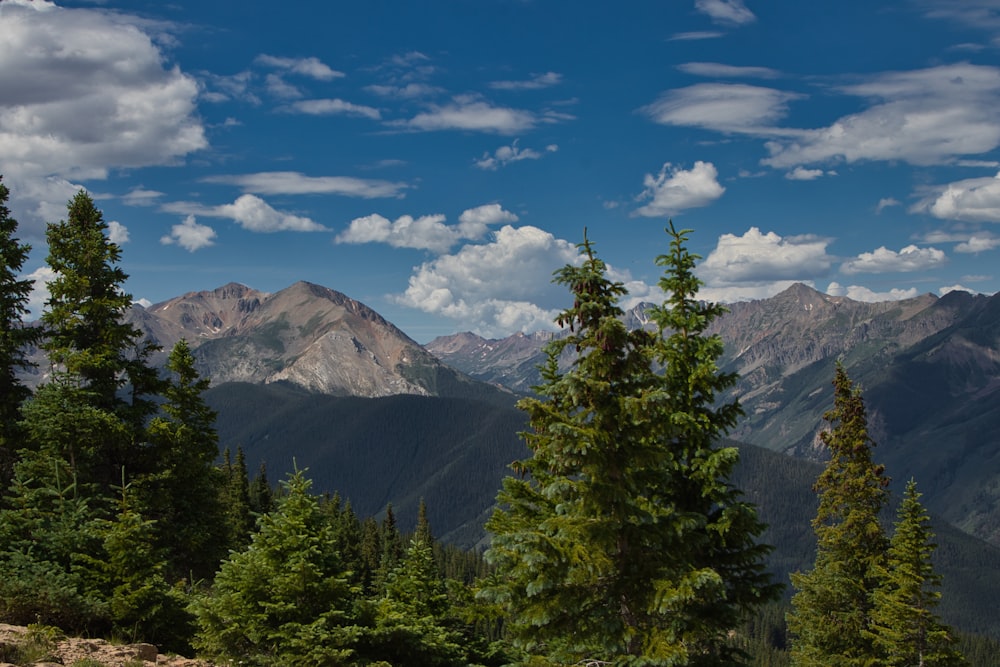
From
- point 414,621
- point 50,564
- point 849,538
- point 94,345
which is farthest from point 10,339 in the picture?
point 849,538

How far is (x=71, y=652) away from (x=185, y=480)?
47.5 ft

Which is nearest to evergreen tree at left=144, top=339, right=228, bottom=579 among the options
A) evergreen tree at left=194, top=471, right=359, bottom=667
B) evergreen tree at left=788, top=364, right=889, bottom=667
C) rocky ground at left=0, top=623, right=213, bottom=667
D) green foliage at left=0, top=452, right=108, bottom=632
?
green foliage at left=0, top=452, right=108, bottom=632

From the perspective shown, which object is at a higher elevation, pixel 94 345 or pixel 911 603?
pixel 94 345

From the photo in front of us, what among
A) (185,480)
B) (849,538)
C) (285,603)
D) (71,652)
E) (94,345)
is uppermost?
(94,345)

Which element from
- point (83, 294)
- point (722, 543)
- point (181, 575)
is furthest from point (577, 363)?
point (181, 575)

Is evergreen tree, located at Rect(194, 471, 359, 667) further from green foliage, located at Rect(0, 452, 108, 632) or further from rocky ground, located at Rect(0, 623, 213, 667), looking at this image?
green foliage, located at Rect(0, 452, 108, 632)

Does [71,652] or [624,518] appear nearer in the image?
[624,518]

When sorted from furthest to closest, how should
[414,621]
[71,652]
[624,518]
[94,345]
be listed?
[94,345] → [414,621] → [71,652] → [624,518]

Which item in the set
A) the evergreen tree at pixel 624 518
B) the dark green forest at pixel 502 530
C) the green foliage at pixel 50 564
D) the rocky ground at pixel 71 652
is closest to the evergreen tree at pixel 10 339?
the dark green forest at pixel 502 530

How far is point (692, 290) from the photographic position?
58.4 feet

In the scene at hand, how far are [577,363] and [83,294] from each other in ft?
68.3

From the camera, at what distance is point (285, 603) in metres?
17.1

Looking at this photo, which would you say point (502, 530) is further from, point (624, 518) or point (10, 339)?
point (10, 339)


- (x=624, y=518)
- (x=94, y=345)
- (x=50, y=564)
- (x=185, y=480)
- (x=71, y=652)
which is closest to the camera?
(x=624, y=518)
